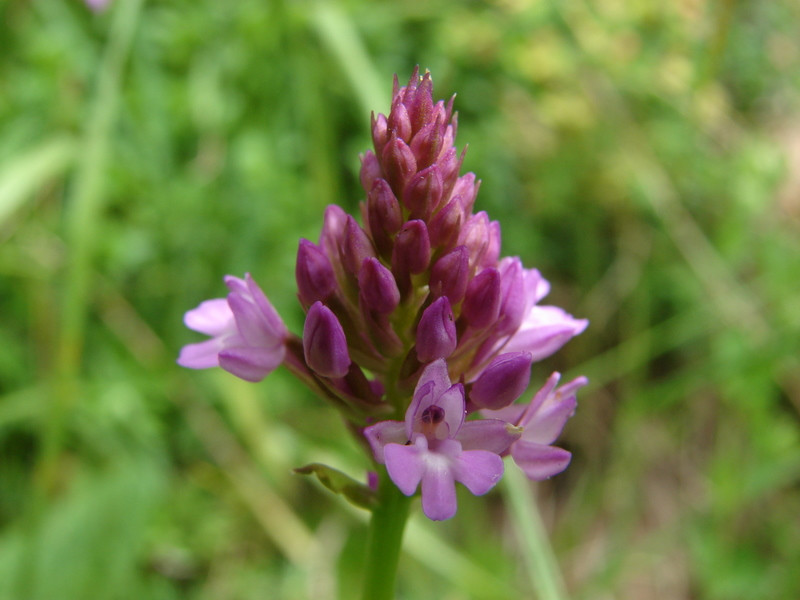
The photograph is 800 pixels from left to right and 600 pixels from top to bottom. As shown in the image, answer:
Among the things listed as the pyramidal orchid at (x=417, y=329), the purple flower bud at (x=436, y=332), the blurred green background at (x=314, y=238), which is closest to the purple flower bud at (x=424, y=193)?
the pyramidal orchid at (x=417, y=329)

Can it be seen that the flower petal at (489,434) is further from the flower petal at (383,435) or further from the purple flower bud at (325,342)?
the purple flower bud at (325,342)

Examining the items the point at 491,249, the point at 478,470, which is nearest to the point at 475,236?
the point at 491,249

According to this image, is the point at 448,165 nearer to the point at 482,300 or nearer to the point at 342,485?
the point at 482,300

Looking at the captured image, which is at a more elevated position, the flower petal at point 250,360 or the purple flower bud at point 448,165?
the purple flower bud at point 448,165

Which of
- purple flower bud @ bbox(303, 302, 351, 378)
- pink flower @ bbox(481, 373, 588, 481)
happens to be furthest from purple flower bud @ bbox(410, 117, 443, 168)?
pink flower @ bbox(481, 373, 588, 481)

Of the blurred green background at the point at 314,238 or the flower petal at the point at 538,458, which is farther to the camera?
the blurred green background at the point at 314,238

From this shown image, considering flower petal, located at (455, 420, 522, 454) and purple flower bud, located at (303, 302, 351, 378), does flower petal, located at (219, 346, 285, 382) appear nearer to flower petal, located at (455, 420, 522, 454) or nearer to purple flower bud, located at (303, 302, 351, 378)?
purple flower bud, located at (303, 302, 351, 378)

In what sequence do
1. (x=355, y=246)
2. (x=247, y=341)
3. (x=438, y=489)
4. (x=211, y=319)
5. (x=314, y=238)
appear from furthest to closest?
(x=314, y=238) → (x=211, y=319) → (x=247, y=341) → (x=355, y=246) → (x=438, y=489)

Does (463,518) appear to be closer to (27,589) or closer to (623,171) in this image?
(27,589)
